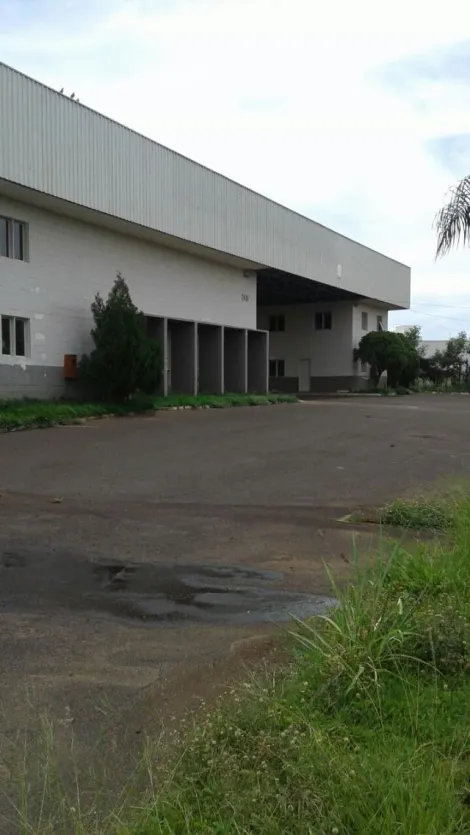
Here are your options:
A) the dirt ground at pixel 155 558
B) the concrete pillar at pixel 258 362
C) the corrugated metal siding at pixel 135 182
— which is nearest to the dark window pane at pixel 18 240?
the corrugated metal siding at pixel 135 182

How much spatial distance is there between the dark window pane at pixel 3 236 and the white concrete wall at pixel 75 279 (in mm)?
244

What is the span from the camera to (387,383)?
4781 centimetres

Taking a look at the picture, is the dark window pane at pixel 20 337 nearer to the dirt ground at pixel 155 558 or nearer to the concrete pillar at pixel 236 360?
the dirt ground at pixel 155 558

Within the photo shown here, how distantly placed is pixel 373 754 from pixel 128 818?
0.91 m

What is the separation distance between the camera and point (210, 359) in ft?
101

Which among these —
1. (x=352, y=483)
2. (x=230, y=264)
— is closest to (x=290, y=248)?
(x=230, y=264)

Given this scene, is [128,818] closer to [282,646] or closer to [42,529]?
[282,646]

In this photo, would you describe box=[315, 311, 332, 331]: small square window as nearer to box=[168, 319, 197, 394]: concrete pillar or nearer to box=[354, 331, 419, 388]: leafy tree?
box=[354, 331, 419, 388]: leafy tree

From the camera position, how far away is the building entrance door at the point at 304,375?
47.5m

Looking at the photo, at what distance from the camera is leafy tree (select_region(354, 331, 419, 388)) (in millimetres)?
44688

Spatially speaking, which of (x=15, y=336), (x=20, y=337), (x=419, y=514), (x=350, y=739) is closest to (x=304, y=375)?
(x=20, y=337)

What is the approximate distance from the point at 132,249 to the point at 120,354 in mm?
5818

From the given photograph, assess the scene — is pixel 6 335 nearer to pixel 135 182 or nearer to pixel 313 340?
pixel 135 182

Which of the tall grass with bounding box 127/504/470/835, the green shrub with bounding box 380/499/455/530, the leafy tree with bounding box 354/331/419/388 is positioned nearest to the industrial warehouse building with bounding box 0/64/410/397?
the leafy tree with bounding box 354/331/419/388
